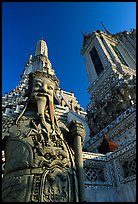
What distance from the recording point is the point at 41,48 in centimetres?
3534

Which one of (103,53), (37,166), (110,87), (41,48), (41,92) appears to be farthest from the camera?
(41,48)

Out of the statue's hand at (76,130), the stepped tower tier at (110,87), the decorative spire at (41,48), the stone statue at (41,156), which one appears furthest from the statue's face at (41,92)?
the decorative spire at (41,48)

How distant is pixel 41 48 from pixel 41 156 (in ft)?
113

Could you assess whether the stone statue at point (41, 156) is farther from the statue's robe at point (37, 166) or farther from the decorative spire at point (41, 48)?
the decorative spire at point (41, 48)

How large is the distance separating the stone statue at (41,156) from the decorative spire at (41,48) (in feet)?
104

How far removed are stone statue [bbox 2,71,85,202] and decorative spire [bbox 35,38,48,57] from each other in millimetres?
31715

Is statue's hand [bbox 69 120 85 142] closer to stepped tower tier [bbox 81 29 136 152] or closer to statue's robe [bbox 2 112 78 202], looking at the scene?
statue's robe [bbox 2 112 78 202]

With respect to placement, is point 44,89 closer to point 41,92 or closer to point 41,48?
point 41,92

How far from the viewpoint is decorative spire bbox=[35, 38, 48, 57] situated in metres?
34.3

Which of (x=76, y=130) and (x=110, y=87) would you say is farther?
(x=110, y=87)

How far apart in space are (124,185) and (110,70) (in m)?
12.5

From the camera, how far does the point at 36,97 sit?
12.8 ft

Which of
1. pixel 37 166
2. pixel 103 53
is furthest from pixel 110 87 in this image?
pixel 37 166

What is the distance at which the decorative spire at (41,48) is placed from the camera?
34.3 meters
